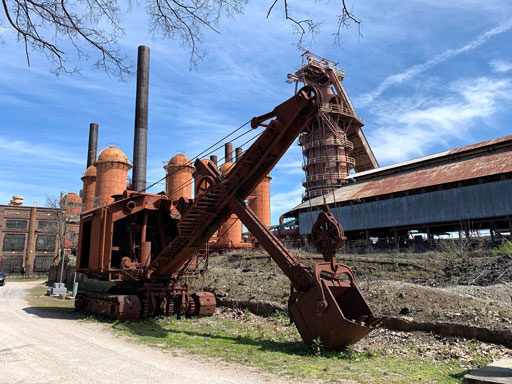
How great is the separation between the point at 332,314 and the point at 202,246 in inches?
216

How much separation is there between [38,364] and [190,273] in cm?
730

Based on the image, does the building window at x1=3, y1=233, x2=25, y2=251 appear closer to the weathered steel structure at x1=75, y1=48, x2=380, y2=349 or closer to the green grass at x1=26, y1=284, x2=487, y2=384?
the weathered steel structure at x1=75, y1=48, x2=380, y2=349

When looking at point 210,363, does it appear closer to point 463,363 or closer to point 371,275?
point 463,363

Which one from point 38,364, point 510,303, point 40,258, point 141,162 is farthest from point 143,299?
point 40,258

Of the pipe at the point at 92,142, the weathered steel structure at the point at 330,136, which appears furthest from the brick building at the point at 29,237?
the weathered steel structure at the point at 330,136

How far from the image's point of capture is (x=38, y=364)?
5.72m

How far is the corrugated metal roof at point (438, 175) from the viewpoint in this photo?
23.5m

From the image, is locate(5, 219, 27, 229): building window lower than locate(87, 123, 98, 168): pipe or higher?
lower

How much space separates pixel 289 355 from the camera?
673 cm

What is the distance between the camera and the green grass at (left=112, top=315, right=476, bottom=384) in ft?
18.2

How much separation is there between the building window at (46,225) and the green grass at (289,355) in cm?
4510

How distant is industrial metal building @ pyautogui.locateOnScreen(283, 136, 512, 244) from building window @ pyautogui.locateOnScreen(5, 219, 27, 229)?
39.0 metres

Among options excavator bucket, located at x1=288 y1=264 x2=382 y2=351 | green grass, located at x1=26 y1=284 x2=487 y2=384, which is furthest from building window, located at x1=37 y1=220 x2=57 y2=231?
excavator bucket, located at x1=288 y1=264 x2=382 y2=351

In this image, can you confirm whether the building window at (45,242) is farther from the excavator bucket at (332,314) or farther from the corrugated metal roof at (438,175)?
the excavator bucket at (332,314)
